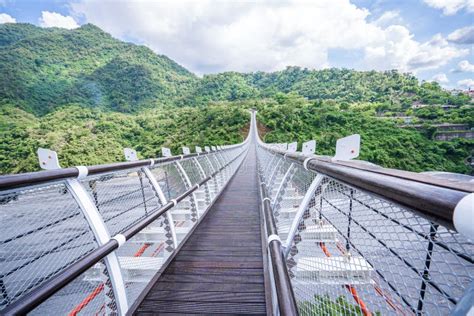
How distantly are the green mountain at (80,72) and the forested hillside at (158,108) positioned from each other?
223 mm

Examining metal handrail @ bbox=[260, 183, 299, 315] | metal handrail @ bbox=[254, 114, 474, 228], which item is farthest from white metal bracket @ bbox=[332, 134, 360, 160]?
metal handrail @ bbox=[260, 183, 299, 315]

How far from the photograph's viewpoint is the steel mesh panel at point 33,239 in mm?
952

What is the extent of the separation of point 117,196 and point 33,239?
63 centimetres

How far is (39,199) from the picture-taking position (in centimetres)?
110

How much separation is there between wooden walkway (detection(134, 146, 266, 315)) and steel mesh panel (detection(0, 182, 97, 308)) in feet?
2.48

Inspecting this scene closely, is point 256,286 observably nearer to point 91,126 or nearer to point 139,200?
point 139,200

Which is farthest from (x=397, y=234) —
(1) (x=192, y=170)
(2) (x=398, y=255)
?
(1) (x=192, y=170)

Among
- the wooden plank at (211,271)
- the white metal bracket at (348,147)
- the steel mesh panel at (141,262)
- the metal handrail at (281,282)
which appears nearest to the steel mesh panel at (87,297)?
the steel mesh panel at (141,262)

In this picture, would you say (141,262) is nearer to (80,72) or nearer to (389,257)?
(389,257)

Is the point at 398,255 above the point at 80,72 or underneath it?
underneath

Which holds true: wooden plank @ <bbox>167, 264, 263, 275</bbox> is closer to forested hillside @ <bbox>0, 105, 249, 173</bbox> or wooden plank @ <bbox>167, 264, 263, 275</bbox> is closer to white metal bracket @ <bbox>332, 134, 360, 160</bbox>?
white metal bracket @ <bbox>332, 134, 360, 160</bbox>

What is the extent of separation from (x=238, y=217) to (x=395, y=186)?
324 cm

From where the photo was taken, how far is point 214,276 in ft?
6.48

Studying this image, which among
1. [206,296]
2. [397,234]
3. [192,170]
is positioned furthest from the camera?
[192,170]
